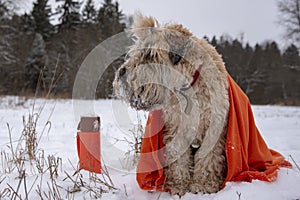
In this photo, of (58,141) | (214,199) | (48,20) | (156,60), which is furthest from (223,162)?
(48,20)

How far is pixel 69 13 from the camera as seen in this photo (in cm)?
3353

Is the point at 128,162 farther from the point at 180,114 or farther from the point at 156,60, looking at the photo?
the point at 156,60

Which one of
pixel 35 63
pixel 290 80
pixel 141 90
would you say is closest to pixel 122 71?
pixel 141 90

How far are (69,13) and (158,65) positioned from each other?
3417 cm

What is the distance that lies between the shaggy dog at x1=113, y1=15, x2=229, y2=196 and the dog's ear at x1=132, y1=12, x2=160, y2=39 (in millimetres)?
12

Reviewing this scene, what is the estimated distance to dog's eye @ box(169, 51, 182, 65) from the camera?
2.66 metres

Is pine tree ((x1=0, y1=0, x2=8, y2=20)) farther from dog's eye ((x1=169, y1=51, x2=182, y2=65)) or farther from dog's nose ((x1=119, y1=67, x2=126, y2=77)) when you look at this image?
dog's eye ((x1=169, y1=51, x2=182, y2=65))

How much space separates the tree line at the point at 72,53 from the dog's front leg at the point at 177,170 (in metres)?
11.7

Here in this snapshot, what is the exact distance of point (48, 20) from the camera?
109 feet

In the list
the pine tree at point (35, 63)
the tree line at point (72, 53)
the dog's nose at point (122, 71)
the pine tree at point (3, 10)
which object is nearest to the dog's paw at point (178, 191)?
the dog's nose at point (122, 71)

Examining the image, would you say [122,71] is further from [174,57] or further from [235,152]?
[235,152]

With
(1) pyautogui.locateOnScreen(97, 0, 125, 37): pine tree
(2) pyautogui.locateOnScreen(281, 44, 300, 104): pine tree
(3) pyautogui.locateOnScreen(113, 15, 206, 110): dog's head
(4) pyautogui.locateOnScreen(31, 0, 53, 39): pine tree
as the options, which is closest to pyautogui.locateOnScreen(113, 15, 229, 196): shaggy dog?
(3) pyautogui.locateOnScreen(113, 15, 206, 110): dog's head

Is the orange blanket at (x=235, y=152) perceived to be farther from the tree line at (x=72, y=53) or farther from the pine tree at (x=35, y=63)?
the pine tree at (x=35, y=63)

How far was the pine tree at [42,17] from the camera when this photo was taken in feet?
105
